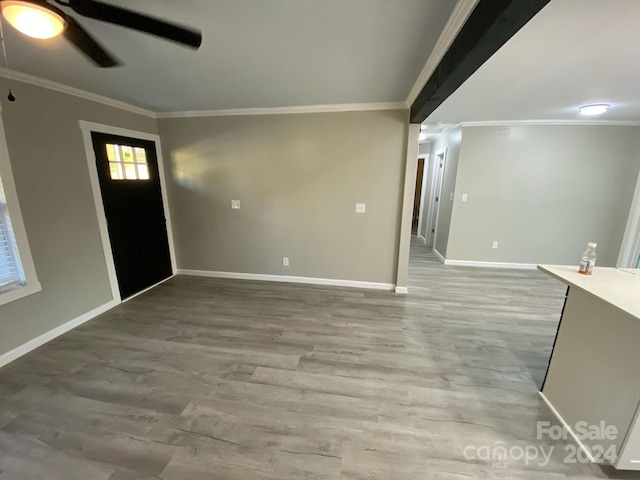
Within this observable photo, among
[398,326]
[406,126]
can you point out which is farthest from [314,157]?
[398,326]

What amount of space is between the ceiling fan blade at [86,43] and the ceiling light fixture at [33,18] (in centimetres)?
5

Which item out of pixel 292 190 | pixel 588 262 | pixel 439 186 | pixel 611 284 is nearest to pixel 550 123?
pixel 439 186

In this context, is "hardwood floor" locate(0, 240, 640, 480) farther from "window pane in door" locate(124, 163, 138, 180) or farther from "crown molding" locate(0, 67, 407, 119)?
"crown molding" locate(0, 67, 407, 119)

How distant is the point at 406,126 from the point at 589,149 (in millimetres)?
3222

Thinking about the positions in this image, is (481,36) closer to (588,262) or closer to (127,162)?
(588,262)

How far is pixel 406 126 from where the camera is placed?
316cm

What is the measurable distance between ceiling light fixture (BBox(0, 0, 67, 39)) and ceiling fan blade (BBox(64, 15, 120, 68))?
0.05 meters

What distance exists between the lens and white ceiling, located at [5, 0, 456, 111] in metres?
1.43

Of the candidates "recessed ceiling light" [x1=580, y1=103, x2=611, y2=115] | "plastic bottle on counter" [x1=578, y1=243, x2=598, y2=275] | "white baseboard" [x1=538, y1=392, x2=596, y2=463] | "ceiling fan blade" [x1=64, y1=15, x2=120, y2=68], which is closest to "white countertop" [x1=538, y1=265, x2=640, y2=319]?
"plastic bottle on counter" [x1=578, y1=243, x2=598, y2=275]

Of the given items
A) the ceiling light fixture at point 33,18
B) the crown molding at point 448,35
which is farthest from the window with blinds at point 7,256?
the crown molding at point 448,35

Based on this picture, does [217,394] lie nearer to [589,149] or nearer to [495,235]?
[495,235]

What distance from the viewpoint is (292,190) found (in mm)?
3574

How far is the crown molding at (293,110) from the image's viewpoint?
123 inches

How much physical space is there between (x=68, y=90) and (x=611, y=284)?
4699 mm
